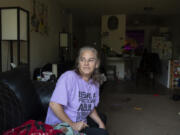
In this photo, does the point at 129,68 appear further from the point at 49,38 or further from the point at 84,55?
the point at 84,55

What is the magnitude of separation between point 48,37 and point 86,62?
11.3 ft

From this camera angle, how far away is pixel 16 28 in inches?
89.7

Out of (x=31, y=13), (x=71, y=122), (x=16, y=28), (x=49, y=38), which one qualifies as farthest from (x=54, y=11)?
(x=71, y=122)

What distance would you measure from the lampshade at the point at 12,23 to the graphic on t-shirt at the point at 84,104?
146cm

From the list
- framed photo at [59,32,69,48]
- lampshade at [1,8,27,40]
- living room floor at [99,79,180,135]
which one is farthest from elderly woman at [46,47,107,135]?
framed photo at [59,32,69,48]

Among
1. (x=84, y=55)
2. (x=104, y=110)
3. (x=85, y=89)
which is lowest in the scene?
(x=104, y=110)

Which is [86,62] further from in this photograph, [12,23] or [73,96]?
[12,23]

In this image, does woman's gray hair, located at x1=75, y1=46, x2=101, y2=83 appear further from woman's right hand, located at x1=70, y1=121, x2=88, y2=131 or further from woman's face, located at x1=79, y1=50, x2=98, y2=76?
woman's right hand, located at x1=70, y1=121, x2=88, y2=131

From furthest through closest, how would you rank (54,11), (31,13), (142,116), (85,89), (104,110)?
(54,11), (31,13), (104,110), (142,116), (85,89)

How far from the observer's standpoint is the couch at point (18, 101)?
44.4 inches

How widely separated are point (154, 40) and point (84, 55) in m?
8.01

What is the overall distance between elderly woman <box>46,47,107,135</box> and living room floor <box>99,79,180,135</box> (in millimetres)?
1112

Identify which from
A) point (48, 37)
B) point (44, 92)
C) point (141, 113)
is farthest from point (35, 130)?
point (48, 37)

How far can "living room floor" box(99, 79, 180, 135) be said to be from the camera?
7.73 ft
